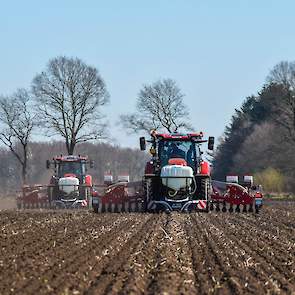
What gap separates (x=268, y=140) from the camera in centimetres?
6656

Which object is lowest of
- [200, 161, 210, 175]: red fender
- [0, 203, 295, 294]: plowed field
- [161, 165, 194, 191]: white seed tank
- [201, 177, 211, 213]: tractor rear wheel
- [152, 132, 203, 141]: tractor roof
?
[0, 203, 295, 294]: plowed field

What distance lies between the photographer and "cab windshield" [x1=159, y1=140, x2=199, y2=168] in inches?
1121

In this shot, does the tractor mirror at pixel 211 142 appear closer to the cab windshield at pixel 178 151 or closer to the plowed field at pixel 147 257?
the cab windshield at pixel 178 151

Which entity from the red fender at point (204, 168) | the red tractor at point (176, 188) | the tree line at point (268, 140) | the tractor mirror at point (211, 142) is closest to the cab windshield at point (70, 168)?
the red tractor at point (176, 188)

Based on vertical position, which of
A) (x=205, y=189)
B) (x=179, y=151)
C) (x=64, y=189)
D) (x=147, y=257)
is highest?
(x=179, y=151)

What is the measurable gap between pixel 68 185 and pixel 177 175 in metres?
11.7

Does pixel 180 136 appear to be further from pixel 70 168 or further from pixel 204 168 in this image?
pixel 70 168

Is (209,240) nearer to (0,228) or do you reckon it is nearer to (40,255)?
(40,255)

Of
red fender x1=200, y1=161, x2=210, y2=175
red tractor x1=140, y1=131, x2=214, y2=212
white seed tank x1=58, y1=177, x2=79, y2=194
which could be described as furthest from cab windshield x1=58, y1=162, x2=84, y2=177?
red fender x1=200, y1=161, x2=210, y2=175

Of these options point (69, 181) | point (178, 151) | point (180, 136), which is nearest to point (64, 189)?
point (69, 181)

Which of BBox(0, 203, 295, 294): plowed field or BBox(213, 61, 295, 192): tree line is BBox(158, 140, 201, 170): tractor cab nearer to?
BBox(0, 203, 295, 294): plowed field

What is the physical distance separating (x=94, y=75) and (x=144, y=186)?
34198 mm

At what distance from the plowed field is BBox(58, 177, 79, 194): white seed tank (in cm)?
1536

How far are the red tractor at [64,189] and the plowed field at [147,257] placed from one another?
1542 cm
